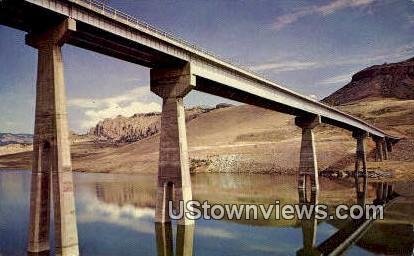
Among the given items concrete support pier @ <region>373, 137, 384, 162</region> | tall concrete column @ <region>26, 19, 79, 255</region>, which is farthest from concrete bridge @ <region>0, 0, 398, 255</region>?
concrete support pier @ <region>373, 137, 384, 162</region>

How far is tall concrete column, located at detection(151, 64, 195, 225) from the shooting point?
35.4 meters

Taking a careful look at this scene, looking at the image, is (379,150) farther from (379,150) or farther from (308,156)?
(308,156)

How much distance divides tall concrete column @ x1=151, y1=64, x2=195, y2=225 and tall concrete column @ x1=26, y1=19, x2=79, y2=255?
41.0ft

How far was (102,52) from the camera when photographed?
1323 inches

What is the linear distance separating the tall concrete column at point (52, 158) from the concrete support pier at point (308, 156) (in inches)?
1867

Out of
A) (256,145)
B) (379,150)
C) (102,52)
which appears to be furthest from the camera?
(256,145)

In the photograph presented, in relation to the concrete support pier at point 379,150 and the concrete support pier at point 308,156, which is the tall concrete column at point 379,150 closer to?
the concrete support pier at point 379,150

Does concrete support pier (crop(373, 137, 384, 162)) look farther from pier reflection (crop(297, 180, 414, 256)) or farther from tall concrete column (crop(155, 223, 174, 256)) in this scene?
tall concrete column (crop(155, 223, 174, 256))

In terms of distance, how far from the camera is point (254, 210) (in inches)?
1741

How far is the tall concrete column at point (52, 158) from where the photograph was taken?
2320cm

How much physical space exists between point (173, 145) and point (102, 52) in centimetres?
991

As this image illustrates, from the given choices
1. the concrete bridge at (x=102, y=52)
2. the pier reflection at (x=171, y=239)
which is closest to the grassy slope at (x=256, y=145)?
the concrete bridge at (x=102, y=52)

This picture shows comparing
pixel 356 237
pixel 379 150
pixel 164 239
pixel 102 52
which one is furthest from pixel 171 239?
pixel 379 150

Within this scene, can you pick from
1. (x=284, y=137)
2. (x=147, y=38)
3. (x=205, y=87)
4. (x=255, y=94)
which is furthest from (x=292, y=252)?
(x=284, y=137)
